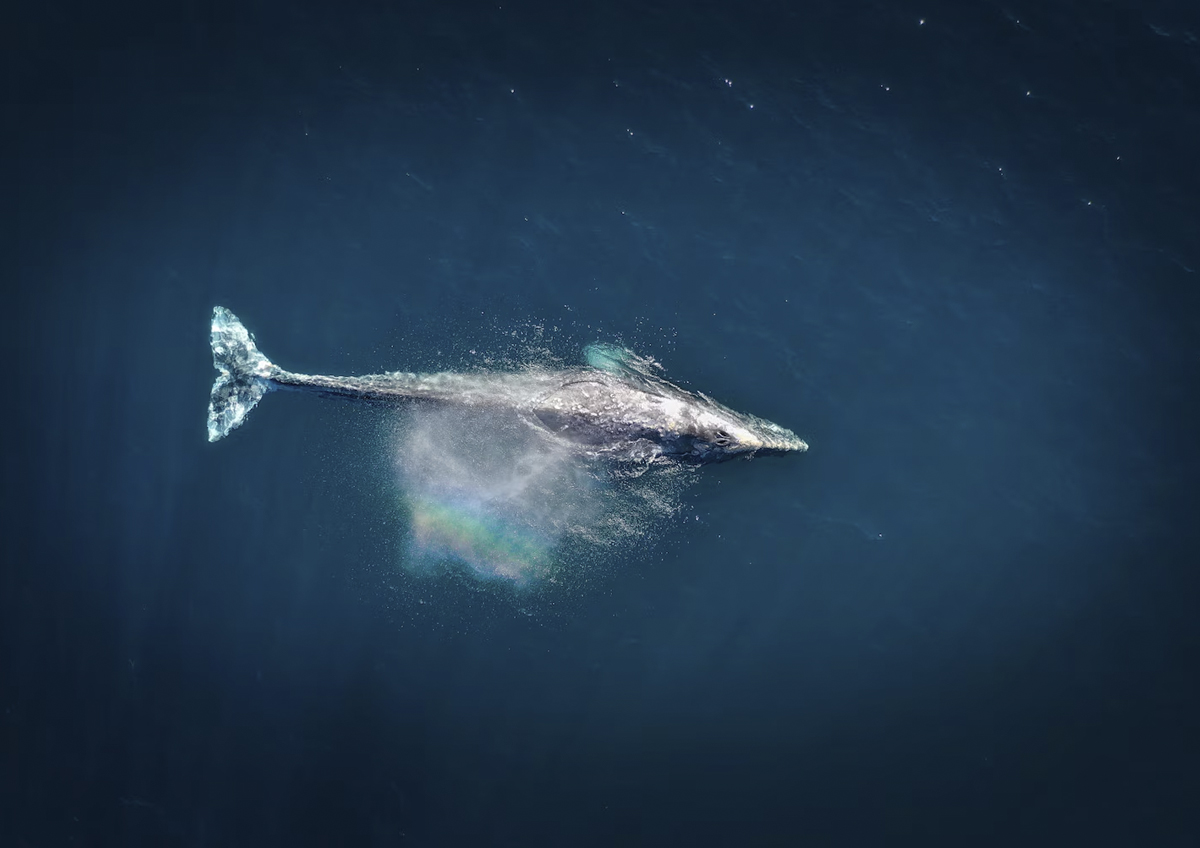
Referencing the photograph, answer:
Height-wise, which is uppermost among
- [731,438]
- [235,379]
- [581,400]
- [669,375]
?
[669,375]

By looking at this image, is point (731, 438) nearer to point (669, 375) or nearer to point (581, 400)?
point (669, 375)

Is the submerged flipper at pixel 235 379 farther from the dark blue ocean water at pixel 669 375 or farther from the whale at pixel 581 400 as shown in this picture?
the dark blue ocean water at pixel 669 375

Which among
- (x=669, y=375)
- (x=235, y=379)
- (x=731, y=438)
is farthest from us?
(x=669, y=375)

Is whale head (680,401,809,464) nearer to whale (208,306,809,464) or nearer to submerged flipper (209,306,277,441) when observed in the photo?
whale (208,306,809,464)

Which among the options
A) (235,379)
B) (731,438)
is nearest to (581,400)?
(731,438)

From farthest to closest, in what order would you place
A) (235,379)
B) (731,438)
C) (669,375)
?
(669,375) → (235,379) → (731,438)

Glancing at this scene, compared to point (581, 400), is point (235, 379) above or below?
below

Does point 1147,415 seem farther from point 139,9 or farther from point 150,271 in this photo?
point 139,9
